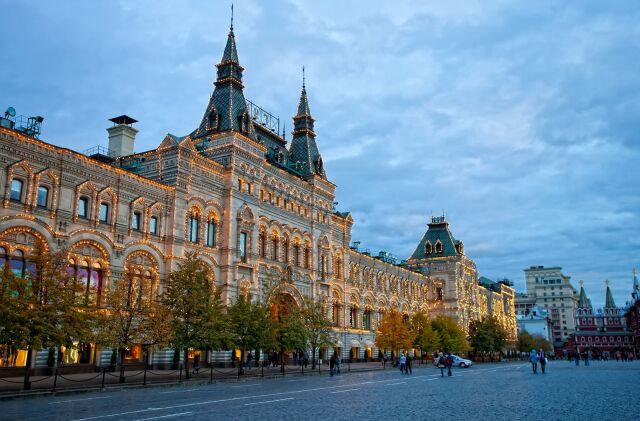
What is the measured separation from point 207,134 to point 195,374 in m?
23.6

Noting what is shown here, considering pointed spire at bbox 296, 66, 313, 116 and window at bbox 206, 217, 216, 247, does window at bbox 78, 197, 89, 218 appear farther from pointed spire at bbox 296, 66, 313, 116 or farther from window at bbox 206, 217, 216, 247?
pointed spire at bbox 296, 66, 313, 116

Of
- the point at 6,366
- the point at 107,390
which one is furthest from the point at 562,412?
the point at 6,366

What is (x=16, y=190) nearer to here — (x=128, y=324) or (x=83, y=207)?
(x=83, y=207)

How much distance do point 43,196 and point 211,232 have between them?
53.4ft

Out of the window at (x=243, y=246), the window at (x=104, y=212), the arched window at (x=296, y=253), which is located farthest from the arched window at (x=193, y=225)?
the arched window at (x=296, y=253)

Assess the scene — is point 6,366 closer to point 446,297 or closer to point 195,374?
point 195,374

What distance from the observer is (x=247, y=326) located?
45.4m

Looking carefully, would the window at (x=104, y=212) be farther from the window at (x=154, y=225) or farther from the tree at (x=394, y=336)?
the tree at (x=394, y=336)

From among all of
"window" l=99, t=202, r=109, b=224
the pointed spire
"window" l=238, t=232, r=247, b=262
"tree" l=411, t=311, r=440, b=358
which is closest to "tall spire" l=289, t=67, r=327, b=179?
the pointed spire

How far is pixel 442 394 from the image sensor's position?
28109 mm

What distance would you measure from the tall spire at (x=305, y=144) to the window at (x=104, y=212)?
2987cm

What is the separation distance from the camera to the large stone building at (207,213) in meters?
38.2

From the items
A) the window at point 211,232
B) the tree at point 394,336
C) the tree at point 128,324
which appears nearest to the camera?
the tree at point 128,324

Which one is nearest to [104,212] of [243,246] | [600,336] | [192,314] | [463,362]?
[192,314]
